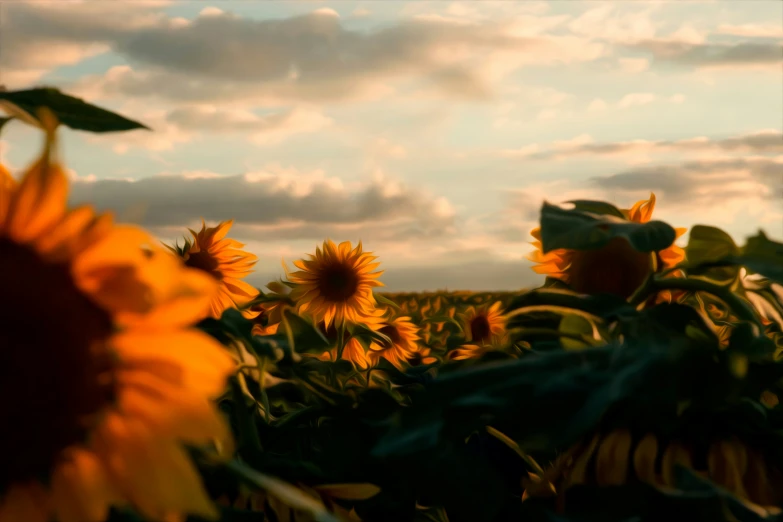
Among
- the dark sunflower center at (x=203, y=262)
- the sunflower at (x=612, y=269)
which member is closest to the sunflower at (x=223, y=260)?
the dark sunflower center at (x=203, y=262)

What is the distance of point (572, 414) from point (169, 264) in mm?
387

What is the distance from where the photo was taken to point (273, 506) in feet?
3.52

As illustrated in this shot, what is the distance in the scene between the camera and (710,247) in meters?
Answer: 1.19

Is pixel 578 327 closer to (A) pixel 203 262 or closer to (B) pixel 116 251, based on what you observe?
(B) pixel 116 251

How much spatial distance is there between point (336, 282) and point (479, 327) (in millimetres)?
1509

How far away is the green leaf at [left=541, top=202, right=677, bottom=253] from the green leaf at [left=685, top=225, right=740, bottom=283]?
0.15 meters

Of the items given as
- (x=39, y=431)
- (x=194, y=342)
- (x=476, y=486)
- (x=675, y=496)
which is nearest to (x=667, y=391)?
(x=675, y=496)

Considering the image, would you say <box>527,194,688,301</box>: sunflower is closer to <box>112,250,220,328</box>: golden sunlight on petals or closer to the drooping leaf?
the drooping leaf

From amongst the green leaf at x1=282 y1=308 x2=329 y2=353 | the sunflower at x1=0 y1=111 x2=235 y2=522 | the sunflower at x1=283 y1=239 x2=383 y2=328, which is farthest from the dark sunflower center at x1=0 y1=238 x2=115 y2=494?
the sunflower at x1=283 y1=239 x2=383 y2=328

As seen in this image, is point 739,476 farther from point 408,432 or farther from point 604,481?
point 408,432

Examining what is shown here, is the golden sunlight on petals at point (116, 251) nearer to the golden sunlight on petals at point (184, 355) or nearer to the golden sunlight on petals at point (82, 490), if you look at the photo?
the golden sunlight on petals at point (184, 355)

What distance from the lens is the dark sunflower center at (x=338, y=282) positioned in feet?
13.7

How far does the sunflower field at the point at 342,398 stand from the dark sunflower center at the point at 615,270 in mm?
95

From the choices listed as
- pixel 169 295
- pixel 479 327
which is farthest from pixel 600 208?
pixel 479 327
